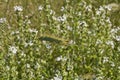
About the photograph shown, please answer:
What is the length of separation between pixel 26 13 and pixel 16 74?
9.63 ft

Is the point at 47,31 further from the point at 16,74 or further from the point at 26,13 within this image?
the point at 26,13

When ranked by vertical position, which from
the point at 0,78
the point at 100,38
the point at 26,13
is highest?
the point at 26,13

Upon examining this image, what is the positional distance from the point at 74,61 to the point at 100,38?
500mm

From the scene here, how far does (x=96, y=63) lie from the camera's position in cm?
484

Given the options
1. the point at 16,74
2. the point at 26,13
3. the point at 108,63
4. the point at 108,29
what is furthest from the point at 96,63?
the point at 26,13

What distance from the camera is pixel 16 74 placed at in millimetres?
4602

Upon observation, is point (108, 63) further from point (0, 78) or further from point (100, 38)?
point (0, 78)

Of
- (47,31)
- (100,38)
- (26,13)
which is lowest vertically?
(100,38)

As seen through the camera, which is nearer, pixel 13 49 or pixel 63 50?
pixel 13 49

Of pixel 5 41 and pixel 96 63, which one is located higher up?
pixel 5 41

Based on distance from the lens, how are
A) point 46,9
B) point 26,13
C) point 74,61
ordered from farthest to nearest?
point 26,13 → point 46,9 → point 74,61

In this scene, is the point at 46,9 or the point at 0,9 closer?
the point at 46,9

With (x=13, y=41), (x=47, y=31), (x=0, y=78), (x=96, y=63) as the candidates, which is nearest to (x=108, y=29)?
(x=96, y=63)

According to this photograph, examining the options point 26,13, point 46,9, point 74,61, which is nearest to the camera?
point 74,61
